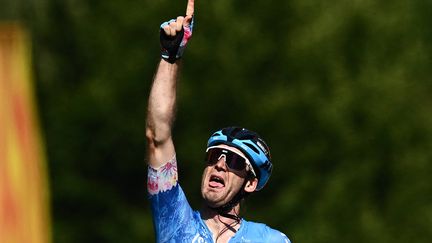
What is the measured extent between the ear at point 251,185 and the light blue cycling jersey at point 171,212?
30 centimetres

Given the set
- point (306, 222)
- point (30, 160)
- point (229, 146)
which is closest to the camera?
point (229, 146)

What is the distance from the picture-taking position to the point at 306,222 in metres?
30.5

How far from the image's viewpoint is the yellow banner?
8219 millimetres

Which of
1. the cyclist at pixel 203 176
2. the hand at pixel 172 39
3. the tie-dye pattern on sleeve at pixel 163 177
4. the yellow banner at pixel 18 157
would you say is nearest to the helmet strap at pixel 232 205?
the cyclist at pixel 203 176

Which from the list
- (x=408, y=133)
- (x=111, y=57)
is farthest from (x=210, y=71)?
(x=408, y=133)

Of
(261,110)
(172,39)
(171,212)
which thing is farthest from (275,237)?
(261,110)

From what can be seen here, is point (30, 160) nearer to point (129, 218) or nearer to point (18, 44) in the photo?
point (18, 44)

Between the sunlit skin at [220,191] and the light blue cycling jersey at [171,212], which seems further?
the sunlit skin at [220,191]

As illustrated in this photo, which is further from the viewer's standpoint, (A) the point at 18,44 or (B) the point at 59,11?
(B) the point at 59,11

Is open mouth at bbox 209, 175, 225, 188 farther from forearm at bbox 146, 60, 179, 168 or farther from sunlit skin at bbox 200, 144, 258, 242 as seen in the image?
forearm at bbox 146, 60, 179, 168

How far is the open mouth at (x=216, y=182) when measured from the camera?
24.5 feet

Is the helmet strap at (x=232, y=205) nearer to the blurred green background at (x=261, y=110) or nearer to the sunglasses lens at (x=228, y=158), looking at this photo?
the sunglasses lens at (x=228, y=158)

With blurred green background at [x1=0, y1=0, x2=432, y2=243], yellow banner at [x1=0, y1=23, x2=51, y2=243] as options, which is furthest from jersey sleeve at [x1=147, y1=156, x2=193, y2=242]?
blurred green background at [x1=0, y1=0, x2=432, y2=243]

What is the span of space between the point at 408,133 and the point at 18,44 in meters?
24.8
